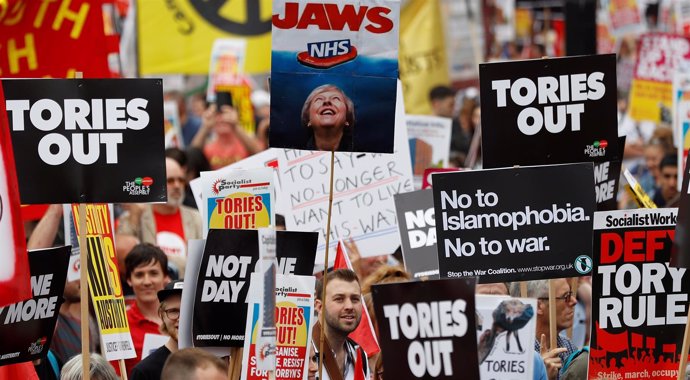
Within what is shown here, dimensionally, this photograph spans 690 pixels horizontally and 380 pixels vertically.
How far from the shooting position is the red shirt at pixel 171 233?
1043 cm

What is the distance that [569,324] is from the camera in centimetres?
823

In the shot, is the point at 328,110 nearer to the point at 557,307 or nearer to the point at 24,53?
the point at 557,307

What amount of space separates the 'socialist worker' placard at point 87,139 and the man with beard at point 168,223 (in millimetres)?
3356

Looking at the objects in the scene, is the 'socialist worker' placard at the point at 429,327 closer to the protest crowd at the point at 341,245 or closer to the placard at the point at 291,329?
the protest crowd at the point at 341,245

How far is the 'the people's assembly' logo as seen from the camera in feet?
47.7

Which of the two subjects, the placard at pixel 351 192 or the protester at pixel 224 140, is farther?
the protester at pixel 224 140

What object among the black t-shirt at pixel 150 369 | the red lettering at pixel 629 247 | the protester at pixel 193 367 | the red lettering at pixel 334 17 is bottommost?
the black t-shirt at pixel 150 369

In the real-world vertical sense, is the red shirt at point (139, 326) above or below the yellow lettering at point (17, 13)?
below

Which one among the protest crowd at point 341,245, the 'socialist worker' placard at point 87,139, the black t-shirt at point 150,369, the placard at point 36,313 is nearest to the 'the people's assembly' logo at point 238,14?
the protest crowd at point 341,245

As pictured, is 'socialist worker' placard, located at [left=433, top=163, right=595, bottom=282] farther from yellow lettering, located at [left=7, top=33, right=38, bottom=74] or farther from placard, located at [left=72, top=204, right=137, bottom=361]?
yellow lettering, located at [left=7, top=33, right=38, bottom=74]

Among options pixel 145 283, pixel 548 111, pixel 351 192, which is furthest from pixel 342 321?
pixel 351 192

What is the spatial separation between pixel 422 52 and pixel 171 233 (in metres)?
8.83

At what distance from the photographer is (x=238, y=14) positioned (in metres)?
14.5

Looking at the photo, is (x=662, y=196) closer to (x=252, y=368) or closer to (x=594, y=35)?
(x=594, y=35)
